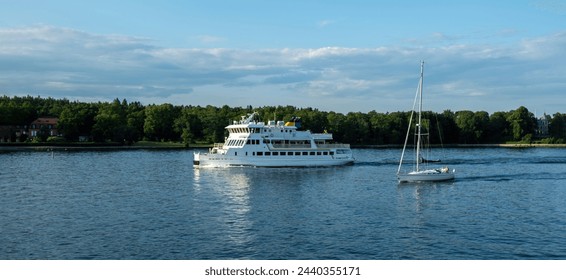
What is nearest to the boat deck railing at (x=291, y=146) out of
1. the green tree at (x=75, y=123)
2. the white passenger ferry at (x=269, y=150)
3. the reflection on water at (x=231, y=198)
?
the white passenger ferry at (x=269, y=150)

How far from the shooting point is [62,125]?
596 feet

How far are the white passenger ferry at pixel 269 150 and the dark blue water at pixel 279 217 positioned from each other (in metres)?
15.8

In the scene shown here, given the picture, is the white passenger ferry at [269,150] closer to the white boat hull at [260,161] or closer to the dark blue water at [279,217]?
the white boat hull at [260,161]

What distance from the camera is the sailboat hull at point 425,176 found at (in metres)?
70.9

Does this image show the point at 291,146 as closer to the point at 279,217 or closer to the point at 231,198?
the point at 231,198

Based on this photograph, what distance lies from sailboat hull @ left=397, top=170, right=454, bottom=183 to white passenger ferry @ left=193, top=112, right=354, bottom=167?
28.0 m

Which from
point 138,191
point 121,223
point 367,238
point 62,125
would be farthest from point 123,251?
point 62,125

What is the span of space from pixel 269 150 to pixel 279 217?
50139mm

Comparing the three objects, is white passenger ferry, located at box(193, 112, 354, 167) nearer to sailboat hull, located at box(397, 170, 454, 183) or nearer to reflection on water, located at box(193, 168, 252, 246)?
reflection on water, located at box(193, 168, 252, 246)

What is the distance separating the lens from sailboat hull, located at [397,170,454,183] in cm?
7088

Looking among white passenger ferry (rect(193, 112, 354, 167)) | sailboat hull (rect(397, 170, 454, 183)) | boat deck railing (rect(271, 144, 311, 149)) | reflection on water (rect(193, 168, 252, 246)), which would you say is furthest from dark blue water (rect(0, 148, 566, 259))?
boat deck railing (rect(271, 144, 311, 149))

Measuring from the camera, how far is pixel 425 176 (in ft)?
235

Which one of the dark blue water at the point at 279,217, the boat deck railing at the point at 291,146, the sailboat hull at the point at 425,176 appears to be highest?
the boat deck railing at the point at 291,146

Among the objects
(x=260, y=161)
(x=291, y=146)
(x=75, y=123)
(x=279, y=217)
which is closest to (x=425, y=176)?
(x=291, y=146)
